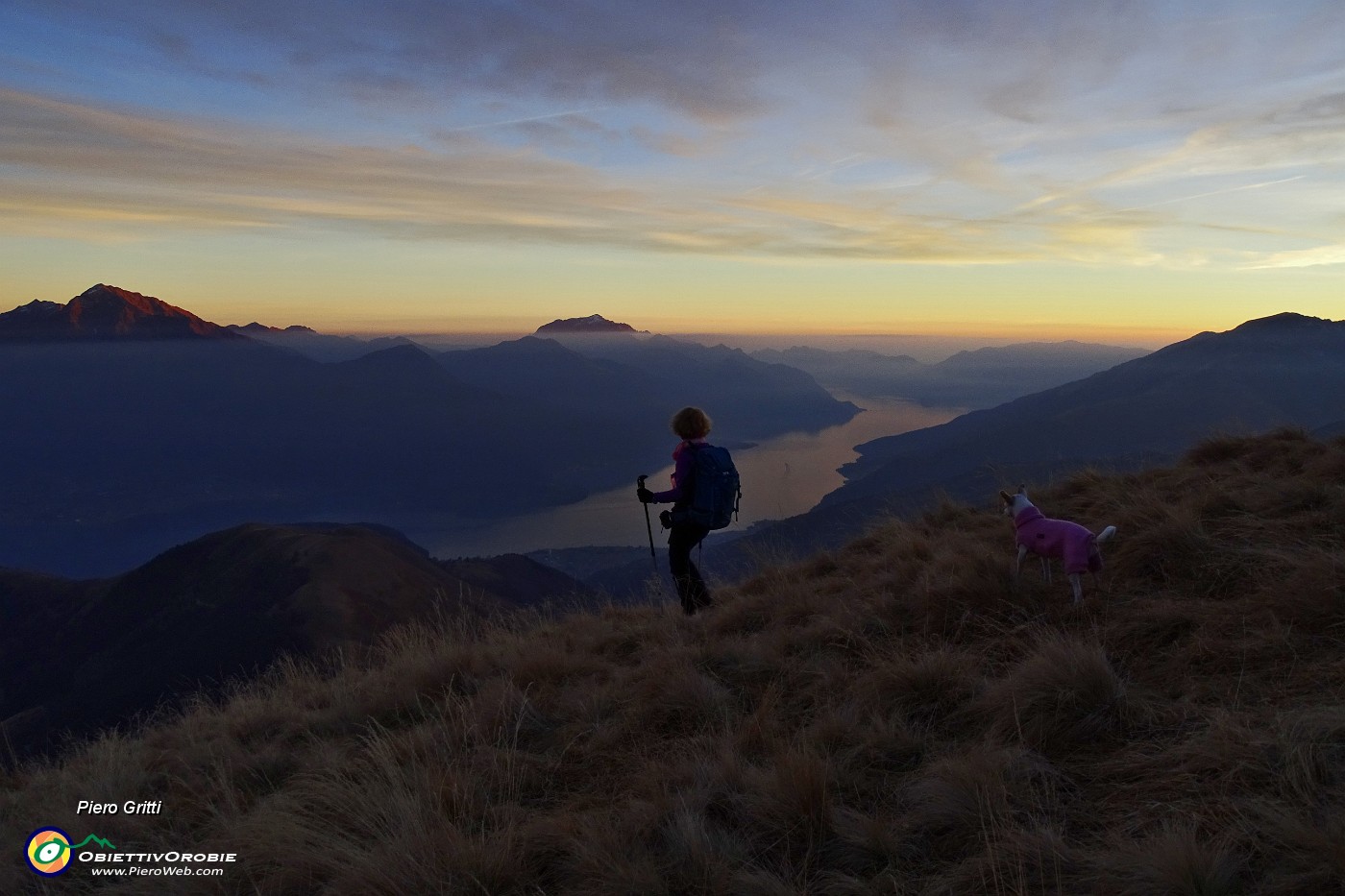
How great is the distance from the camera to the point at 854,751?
3.32 meters

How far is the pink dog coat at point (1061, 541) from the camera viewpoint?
463 cm

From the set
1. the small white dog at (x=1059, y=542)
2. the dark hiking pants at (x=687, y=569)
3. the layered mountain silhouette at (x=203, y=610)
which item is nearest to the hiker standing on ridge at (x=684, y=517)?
the dark hiking pants at (x=687, y=569)

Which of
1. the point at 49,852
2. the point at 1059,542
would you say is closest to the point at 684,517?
the point at 1059,542

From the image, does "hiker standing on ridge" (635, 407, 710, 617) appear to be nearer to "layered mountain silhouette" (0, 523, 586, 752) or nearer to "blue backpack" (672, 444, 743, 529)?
"blue backpack" (672, 444, 743, 529)

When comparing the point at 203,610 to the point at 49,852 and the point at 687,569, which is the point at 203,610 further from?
the point at 49,852

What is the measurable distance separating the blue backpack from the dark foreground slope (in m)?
1.10

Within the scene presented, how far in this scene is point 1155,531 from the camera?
5.28m

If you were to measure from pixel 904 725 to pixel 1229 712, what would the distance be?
1396mm

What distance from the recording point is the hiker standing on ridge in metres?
7.11

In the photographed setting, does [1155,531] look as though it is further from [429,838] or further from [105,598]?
[105,598]

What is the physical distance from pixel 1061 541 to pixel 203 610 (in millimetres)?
99306

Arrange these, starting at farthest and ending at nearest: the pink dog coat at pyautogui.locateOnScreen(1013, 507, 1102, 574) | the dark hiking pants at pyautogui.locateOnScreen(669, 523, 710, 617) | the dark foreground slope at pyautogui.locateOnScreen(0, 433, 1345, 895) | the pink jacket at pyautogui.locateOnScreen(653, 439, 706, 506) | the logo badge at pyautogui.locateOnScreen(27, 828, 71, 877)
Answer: the dark hiking pants at pyautogui.locateOnScreen(669, 523, 710, 617), the pink jacket at pyautogui.locateOnScreen(653, 439, 706, 506), the pink dog coat at pyautogui.locateOnScreen(1013, 507, 1102, 574), the logo badge at pyautogui.locateOnScreen(27, 828, 71, 877), the dark foreground slope at pyautogui.locateOnScreen(0, 433, 1345, 895)

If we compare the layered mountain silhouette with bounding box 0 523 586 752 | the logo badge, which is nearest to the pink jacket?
the logo badge

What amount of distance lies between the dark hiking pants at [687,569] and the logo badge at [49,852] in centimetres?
485
